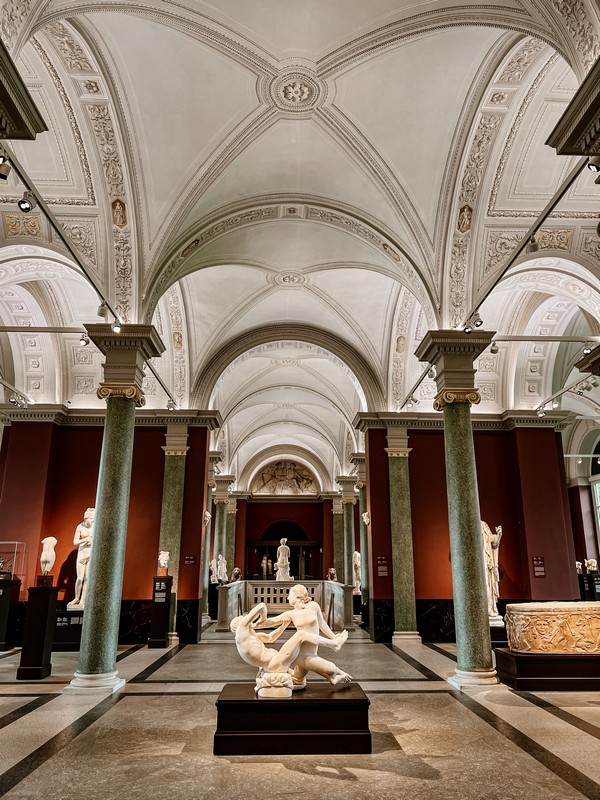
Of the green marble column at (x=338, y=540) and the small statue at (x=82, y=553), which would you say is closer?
the small statue at (x=82, y=553)

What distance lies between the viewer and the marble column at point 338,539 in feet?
83.5

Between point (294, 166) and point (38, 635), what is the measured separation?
27.2 feet

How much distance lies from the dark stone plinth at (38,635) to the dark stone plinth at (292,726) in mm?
4635

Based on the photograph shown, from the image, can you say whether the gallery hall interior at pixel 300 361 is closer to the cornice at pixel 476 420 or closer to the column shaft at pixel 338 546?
the cornice at pixel 476 420

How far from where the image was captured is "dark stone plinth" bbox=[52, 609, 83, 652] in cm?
1173

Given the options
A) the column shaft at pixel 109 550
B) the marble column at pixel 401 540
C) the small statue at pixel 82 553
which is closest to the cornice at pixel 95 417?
the small statue at pixel 82 553

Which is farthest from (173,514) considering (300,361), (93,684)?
(300,361)

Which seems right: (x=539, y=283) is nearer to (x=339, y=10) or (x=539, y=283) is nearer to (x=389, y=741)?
(x=339, y=10)

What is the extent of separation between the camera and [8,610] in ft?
38.5

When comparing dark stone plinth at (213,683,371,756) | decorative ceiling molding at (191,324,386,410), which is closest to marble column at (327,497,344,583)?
decorative ceiling molding at (191,324,386,410)

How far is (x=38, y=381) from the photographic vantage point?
14141 millimetres

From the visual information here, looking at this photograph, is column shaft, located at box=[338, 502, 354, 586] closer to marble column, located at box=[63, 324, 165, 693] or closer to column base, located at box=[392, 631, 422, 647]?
column base, located at box=[392, 631, 422, 647]

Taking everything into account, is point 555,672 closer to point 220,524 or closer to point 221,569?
point 221,569

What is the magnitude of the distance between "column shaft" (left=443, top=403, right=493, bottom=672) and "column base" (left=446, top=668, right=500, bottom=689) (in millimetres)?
59
